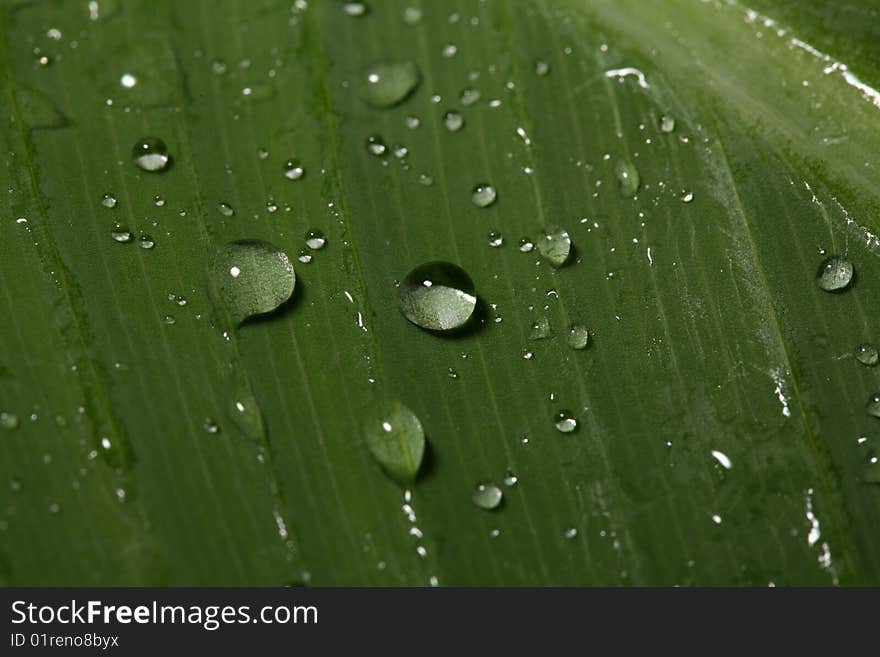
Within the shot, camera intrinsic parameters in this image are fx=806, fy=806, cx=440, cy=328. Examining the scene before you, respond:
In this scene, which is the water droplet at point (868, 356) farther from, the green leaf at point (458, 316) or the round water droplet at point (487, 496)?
the round water droplet at point (487, 496)

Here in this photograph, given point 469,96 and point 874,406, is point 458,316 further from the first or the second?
point 874,406

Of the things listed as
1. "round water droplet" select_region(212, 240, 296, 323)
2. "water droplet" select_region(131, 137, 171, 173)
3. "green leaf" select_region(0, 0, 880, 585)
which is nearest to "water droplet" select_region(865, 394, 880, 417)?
"green leaf" select_region(0, 0, 880, 585)

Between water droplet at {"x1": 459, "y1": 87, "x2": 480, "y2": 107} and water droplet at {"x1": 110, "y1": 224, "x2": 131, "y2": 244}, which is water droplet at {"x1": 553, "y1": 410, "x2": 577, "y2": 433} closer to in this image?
water droplet at {"x1": 459, "y1": 87, "x2": 480, "y2": 107}

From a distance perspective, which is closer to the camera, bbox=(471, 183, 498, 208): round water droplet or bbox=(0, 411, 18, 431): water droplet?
bbox=(0, 411, 18, 431): water droplet

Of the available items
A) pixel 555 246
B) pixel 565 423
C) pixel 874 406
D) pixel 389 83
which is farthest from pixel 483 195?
pixel 874 406

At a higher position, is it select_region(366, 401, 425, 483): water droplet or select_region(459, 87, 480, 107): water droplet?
select_region(459, 87, 480, 107): water droplet

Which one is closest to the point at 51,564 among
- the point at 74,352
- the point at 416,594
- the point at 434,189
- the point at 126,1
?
the point at 74,352

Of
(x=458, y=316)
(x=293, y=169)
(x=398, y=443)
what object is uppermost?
(x=293, y=169)
